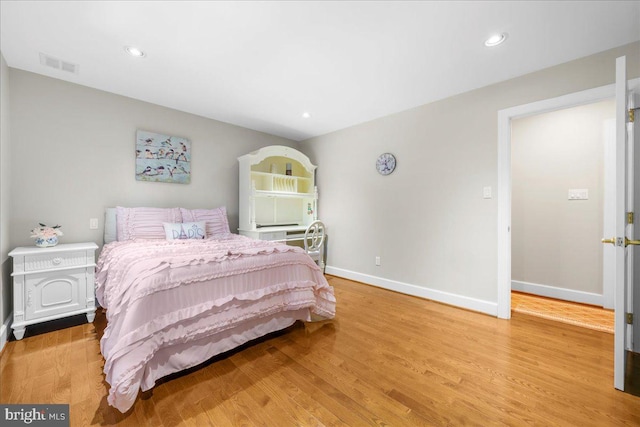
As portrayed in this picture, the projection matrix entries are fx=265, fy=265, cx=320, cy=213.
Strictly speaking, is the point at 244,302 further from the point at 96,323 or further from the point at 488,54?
the point at 488,54

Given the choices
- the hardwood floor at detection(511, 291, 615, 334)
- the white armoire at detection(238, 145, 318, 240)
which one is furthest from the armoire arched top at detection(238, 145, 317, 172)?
the hardwood floor at detection(511, 291, 615, 334)

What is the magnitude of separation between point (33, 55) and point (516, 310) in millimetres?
5357

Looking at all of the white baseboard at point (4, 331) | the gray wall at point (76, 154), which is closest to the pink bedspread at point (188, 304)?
the white baseboard at point (4, 331)

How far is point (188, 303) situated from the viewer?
1747 mm

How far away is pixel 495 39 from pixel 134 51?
9.65 feet

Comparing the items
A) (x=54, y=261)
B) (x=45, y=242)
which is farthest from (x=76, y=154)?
(x=54, y=261)

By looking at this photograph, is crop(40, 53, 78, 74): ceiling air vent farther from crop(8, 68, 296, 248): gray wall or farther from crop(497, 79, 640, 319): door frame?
crop(497, 79, 640, 319): door frame

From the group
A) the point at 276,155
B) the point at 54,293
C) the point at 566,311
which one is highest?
the point at 276,155

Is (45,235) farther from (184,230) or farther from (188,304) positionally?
(188,304)

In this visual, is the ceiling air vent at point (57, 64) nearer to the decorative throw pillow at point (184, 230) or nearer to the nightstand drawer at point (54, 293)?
the decorative throw pillow at point (184, 230)

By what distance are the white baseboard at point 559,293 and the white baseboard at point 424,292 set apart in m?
1.25

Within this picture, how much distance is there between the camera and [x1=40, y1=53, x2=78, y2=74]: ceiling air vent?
7.78 ft

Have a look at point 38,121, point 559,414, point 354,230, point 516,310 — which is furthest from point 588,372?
point 38,121

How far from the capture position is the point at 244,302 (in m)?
2.02
